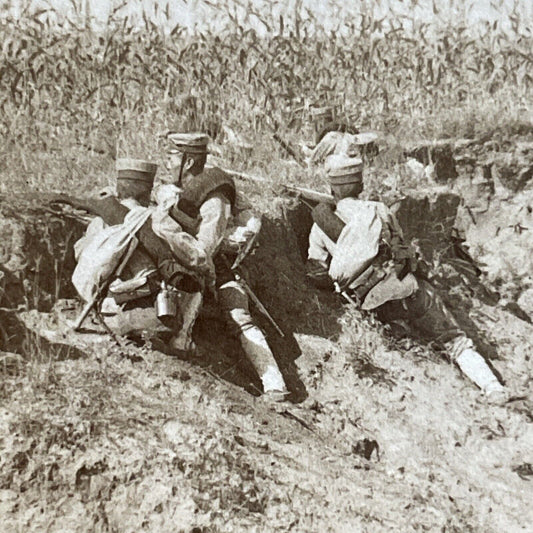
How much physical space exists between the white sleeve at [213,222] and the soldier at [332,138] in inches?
79.8

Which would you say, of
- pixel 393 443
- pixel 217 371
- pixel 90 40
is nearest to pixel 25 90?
pixel 90 40

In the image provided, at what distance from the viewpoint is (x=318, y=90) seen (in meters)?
8.22

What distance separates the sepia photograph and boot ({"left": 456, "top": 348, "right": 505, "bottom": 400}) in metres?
0.02

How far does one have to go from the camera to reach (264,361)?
5461 mm

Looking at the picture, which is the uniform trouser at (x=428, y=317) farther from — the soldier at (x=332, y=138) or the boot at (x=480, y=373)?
the soldier at (x=332, y=138)

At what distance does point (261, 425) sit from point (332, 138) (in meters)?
3.43

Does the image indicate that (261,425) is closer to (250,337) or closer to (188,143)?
(250,337)

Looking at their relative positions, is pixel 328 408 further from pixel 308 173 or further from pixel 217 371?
pixel 308 173

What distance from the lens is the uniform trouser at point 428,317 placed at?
6312 mm

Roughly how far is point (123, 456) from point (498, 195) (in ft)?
15.5

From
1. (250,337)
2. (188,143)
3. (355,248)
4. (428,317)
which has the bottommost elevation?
(428,317)

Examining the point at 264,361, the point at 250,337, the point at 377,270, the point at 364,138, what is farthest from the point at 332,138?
the point at 264,361

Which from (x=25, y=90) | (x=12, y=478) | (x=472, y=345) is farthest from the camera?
(x=25, y=90)

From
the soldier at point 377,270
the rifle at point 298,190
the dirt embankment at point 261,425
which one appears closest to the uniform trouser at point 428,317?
the soldier at point 377,270
